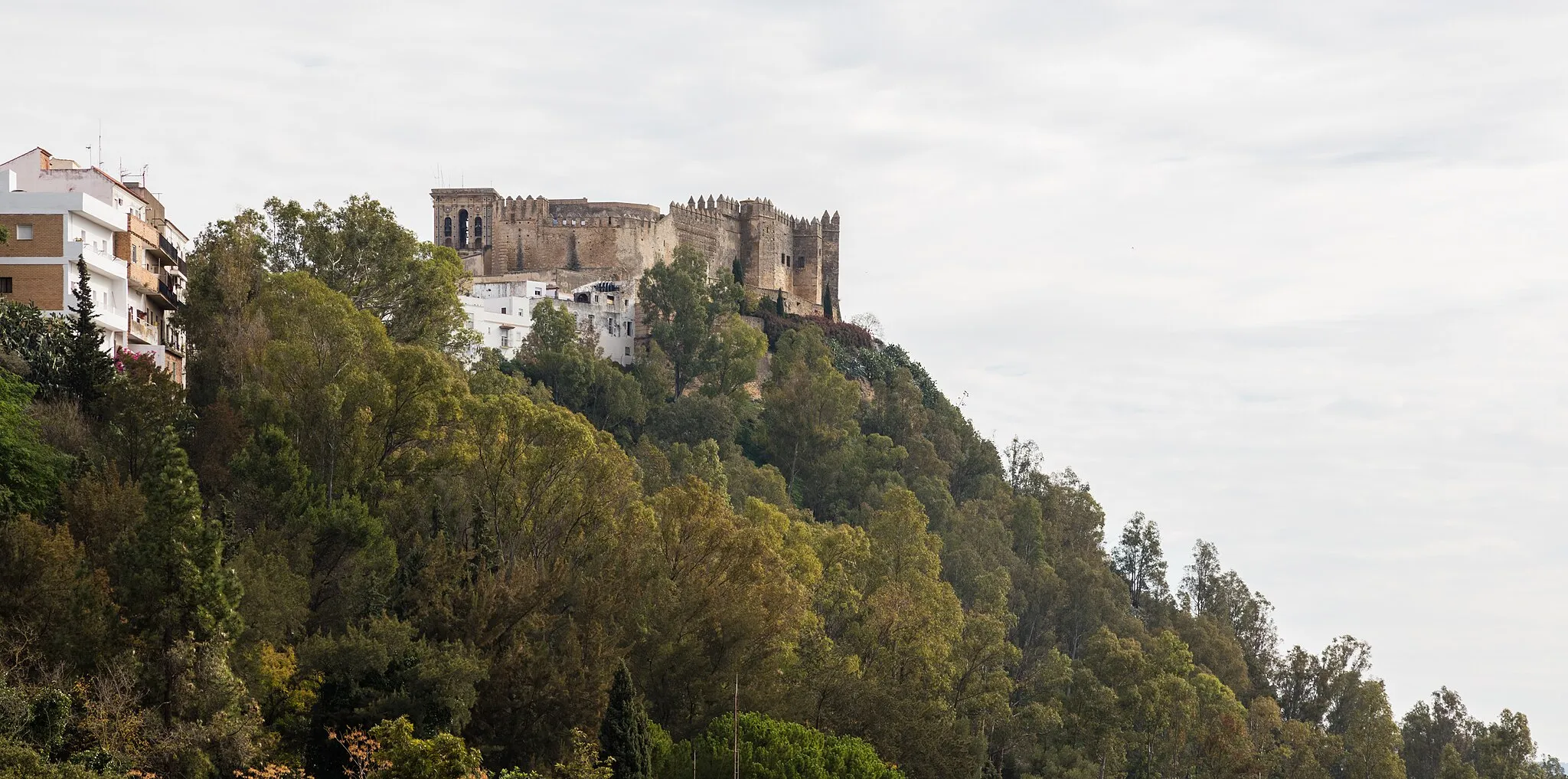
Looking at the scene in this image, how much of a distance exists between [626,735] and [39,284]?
19.8 meters

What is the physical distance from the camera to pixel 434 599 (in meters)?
43.3

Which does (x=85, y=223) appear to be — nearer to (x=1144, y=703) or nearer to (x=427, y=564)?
(x=427, y=564)

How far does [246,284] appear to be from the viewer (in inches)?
2079

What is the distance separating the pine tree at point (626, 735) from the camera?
4138 cm

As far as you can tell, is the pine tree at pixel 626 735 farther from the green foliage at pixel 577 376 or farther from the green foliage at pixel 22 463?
the green foliage at pixel 577 376

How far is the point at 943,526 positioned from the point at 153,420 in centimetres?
4985

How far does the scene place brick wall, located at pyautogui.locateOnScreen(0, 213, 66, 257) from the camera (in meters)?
48.3

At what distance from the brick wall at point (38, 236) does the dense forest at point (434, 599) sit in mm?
2949

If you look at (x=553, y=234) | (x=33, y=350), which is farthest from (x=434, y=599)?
(x=553, y=234)

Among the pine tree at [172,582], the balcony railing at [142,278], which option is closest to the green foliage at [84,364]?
the balcony railing at [142,278]

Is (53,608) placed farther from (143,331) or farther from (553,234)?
(553,234)

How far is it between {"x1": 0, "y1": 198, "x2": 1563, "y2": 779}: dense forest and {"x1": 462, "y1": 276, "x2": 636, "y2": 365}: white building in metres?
14.5

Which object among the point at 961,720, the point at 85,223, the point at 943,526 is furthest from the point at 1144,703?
the point at 85,223

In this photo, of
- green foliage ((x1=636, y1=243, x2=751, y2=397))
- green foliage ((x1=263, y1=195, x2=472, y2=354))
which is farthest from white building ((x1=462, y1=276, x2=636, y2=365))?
Result: green foliage ((x1=263, y1=195, x2=472, y2=354))
